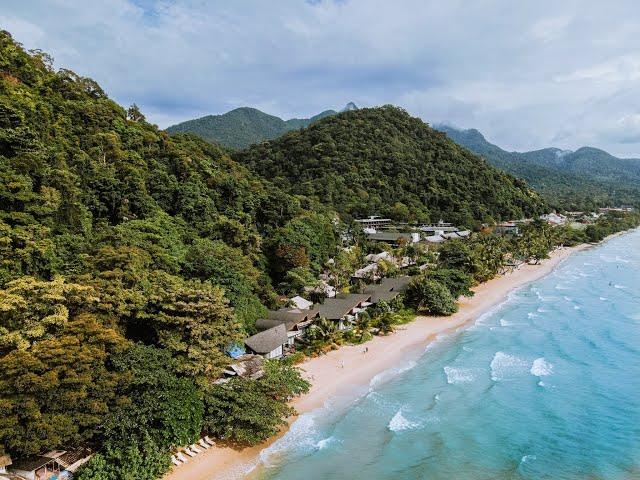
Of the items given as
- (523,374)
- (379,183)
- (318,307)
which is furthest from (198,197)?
(379,183)

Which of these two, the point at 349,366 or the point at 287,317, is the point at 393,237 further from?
the point at 349,366

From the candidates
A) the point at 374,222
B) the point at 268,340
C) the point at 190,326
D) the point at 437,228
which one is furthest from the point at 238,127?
the point at 190,326

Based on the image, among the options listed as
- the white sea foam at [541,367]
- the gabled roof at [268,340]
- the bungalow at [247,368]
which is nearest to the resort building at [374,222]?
the white sea foam at [541,367]

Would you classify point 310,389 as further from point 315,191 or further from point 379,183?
point 379,183

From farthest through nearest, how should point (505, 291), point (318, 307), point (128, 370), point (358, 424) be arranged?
point (505, 291)
point (318, 307)
point (358, 424)
point (128, 370)

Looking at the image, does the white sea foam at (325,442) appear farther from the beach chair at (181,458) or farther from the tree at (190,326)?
the tree at (190,326)

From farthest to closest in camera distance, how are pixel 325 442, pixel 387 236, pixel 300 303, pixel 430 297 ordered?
pixel 387 236 < pixel 430 297 < pixel 300 303 < pixel 325 442
